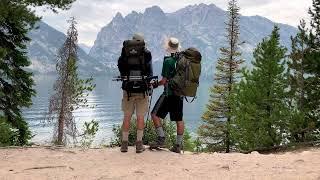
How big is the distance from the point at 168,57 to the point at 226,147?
33098mm

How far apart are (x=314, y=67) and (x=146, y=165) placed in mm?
21778

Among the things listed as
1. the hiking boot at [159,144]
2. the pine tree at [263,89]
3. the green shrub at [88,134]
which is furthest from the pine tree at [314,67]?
the hiking boot at [159,144]

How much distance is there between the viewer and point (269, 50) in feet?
103

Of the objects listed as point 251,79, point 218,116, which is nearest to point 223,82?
point 218,116

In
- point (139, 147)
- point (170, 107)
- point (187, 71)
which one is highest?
point (187, 71)

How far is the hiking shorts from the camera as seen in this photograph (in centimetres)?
1004

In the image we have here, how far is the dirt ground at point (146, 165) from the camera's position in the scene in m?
8.23

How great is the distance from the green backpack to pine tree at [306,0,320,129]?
19.3 m

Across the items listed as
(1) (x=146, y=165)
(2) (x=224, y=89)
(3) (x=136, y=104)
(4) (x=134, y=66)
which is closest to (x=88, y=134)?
(3) (x=136, y=104)

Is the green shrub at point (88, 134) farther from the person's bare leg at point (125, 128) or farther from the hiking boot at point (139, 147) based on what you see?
the hiking boot at point (139, 147)

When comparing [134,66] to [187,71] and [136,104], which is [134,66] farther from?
[187,71]

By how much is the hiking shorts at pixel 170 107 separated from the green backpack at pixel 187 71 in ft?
1.03

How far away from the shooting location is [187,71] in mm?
9734

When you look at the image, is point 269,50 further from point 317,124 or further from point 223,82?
point 223,82
